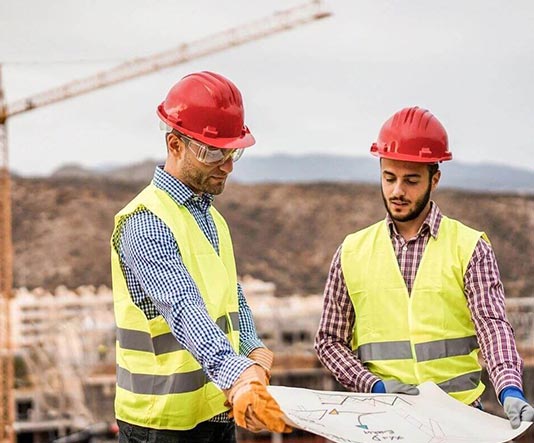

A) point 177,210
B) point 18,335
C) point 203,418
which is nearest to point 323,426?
point 203,418

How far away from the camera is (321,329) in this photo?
4.74 meters

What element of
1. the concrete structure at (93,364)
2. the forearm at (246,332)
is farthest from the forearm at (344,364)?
the concrete structure at (93,364)

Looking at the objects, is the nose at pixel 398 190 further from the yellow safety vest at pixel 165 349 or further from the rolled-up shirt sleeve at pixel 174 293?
the rolled-up shirt sleeve at pixel 174 293

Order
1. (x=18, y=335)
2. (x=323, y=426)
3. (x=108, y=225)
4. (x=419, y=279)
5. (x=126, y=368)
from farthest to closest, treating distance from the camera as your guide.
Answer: (x=108, y=225), (x=18, y=335), (x=419, y=279), (x=126, y=368), (x=323, y=426)

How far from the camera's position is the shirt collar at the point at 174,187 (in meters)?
4.07

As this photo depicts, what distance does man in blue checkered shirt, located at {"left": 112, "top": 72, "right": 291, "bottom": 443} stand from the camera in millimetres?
3785

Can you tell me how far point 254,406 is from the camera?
341 cm

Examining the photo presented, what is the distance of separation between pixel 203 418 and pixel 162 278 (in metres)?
0.58

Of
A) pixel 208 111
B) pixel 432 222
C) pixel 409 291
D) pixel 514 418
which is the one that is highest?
pixel 208 111

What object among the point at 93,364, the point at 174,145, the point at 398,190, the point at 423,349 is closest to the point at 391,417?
the point at 423,349

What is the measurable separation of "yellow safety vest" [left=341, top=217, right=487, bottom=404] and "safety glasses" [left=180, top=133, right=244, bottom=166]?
35.2 inches

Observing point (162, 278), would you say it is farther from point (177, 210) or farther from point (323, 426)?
point (323, 426)

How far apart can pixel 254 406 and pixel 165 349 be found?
1.95 feet

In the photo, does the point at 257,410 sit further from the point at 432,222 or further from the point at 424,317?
the point at 432,222
